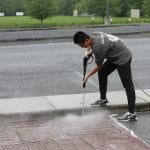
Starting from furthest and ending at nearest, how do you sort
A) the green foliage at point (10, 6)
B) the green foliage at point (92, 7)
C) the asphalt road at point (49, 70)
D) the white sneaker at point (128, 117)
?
the green foliage at point (10, 6) → the green foliage at point (92, 7) → the asphalt road at point (49, 70) → the white sneaker at point (128, 117)

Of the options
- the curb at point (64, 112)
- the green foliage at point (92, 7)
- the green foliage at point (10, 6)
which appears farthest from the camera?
the green foliage at point (10, 6)

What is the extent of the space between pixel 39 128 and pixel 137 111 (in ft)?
6.60

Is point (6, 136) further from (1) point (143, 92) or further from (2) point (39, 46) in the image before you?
(2) point (39, 46)

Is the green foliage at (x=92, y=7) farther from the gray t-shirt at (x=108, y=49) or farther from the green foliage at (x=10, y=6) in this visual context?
the green foliage at (x=10, y=6)

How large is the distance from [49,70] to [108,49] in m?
5.58

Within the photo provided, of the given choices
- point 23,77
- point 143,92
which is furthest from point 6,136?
A: point 23,77

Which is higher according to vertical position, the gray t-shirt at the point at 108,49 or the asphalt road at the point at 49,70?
the gray t-shirt at the point at 108,49

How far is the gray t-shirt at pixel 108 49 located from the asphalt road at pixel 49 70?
245 centimetres

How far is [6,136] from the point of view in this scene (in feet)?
23.9

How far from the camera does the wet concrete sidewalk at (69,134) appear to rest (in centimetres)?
675

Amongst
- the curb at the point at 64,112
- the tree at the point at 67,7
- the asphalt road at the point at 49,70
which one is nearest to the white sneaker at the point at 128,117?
the curb at the point at 64,112

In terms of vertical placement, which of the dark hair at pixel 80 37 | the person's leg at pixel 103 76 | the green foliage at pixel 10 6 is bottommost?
the green foliage at pixel 10 6

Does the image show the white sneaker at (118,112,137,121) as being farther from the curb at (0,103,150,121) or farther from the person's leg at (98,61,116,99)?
the person's leg at (98,61,116,99)

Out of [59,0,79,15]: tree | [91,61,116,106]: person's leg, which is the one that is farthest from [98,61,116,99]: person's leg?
[59,0,79,15]: tree
